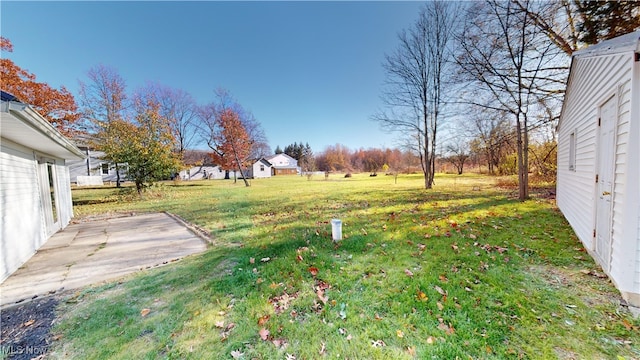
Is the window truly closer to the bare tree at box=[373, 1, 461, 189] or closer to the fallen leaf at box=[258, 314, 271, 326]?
the fallen leaf at box=[258, 314, 271, 326]

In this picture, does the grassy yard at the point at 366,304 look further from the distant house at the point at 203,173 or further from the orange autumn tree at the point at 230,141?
the distant house at the point at 203,173

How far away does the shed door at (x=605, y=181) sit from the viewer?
2955 mm

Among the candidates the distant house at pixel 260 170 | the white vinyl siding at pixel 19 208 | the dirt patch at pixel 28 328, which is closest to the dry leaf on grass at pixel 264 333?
the dirt patch at pixel 28 328

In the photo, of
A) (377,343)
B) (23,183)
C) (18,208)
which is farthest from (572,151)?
(23,183)

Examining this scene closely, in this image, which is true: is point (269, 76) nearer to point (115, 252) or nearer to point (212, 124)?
point (212, 124)

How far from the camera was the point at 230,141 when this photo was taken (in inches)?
832

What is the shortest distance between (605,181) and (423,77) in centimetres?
1314

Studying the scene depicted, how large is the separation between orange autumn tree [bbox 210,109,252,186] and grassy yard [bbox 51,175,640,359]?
18442 millimetres

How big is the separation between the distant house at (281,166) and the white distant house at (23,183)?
133 feet

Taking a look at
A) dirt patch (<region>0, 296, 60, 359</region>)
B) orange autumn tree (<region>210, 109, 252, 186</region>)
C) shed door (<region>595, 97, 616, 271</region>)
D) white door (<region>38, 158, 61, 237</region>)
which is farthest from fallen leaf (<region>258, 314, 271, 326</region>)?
orange autumn tree (<region>210, 109, 252, 186</region>)

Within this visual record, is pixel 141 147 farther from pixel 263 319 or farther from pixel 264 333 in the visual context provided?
pixel 264 333

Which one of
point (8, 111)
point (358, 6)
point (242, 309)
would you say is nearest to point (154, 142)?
point (8, 111)

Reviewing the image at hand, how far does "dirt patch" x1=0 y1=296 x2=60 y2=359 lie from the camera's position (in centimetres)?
210

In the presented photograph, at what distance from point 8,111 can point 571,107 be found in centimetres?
1052
